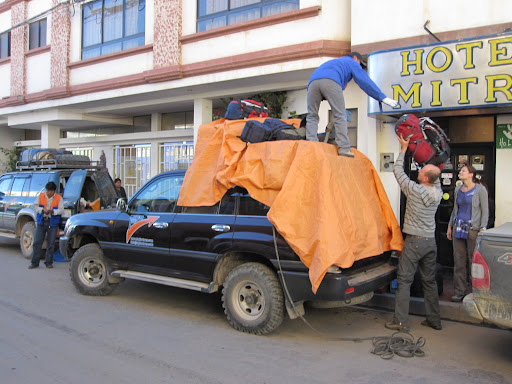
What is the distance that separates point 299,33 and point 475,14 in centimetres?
332

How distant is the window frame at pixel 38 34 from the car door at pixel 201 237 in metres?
13.0

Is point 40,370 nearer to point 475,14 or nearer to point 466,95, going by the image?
point 466,95

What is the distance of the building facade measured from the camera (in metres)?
7.68

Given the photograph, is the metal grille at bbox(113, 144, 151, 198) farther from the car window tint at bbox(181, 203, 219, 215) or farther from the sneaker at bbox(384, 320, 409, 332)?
the sneaker at bbox(384, 320, 409, 332)

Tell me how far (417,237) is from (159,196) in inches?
134

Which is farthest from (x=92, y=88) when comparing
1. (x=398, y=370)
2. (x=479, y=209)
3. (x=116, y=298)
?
(x=398, y=370)

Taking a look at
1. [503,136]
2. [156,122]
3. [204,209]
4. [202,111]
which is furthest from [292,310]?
[156,122]

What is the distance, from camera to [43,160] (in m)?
10.2

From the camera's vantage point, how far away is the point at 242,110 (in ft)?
19.8

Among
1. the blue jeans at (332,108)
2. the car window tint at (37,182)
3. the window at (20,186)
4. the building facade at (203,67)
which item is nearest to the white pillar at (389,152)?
the building facade at (203,67)

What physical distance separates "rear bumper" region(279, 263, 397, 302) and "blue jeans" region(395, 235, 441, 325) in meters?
0.35

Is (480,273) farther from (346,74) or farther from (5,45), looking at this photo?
(5,45)

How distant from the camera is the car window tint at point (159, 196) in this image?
19.7 feet

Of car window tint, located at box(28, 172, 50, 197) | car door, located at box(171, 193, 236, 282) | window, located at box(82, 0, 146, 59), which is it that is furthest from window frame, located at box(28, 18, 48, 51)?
car door, located at box(171, 193, 236, 282)
